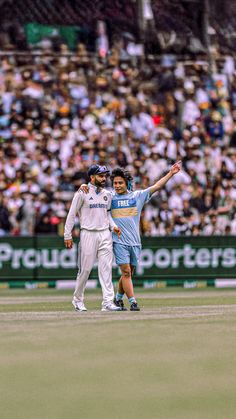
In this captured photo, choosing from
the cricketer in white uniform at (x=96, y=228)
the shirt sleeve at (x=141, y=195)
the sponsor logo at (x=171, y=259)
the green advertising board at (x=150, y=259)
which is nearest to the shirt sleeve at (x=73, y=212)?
the cricketer in white uniform at (x=96, y=228)

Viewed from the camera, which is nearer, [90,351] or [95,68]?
[90,351]

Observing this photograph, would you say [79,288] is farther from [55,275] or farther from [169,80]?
[169,80]

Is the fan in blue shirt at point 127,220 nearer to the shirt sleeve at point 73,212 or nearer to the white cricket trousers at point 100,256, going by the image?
the white cricket trousers at point 100,256

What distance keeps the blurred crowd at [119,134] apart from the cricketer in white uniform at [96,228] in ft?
27.8

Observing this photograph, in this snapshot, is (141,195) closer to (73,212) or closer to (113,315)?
(73,212)

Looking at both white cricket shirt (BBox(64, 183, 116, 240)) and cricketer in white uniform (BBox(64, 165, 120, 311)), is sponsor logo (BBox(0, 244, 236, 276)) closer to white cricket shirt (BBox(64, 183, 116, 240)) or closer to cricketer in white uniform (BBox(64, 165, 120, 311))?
cricketer in white uniform (BBox(64, 165, 120, 311))

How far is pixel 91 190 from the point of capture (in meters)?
15.9

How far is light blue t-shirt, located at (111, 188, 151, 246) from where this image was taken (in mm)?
16016

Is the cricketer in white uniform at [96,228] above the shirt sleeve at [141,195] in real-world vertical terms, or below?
below

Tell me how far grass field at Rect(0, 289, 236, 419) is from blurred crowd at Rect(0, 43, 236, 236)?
8847mm

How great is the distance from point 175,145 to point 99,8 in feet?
17.5

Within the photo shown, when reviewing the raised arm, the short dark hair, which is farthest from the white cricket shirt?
the raised arm

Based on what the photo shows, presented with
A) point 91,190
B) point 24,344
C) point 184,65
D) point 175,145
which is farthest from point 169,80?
point 24,344

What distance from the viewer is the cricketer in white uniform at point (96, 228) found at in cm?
1585
